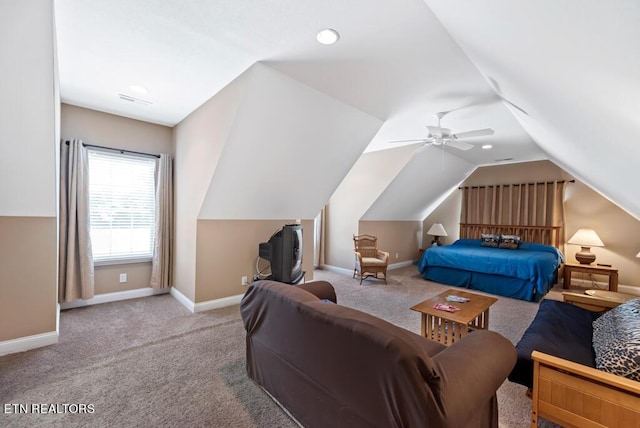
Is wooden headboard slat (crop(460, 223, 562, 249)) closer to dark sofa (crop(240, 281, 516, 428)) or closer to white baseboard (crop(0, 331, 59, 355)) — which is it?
dark sofa (crop(240, 281, 516, 428))

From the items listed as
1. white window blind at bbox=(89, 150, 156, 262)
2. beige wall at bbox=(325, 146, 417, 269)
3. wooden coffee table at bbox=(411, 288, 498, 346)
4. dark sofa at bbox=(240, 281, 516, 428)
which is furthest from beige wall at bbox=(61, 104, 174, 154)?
wooden coffee table at bbox=(411, 288, 498, 346)

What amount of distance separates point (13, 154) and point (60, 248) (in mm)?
1576

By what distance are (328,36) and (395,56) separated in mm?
642

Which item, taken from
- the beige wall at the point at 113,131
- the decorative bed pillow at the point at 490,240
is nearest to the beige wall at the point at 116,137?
the beige wall at the point at 113,131

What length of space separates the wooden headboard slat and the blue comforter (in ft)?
1.37

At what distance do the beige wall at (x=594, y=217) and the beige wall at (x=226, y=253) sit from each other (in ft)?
19.0

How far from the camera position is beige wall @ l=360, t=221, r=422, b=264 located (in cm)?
649

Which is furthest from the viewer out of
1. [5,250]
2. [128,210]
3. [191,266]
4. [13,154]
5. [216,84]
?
[128,210]

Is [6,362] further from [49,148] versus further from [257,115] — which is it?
[257,115]

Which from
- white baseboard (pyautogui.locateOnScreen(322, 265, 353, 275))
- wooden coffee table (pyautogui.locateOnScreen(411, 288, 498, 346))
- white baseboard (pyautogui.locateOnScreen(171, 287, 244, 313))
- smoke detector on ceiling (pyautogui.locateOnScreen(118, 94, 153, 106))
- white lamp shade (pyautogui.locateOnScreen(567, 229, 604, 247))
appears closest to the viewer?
wooden coffee table (pyautogui.locateOnScreen(411, 288, 498, 346))

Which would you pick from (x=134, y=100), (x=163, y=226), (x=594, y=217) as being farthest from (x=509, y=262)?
(x=134, y=100)

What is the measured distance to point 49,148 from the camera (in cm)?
240

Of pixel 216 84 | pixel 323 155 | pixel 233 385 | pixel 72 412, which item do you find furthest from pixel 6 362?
pixel 323 155

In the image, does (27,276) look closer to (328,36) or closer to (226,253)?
(226,253)
